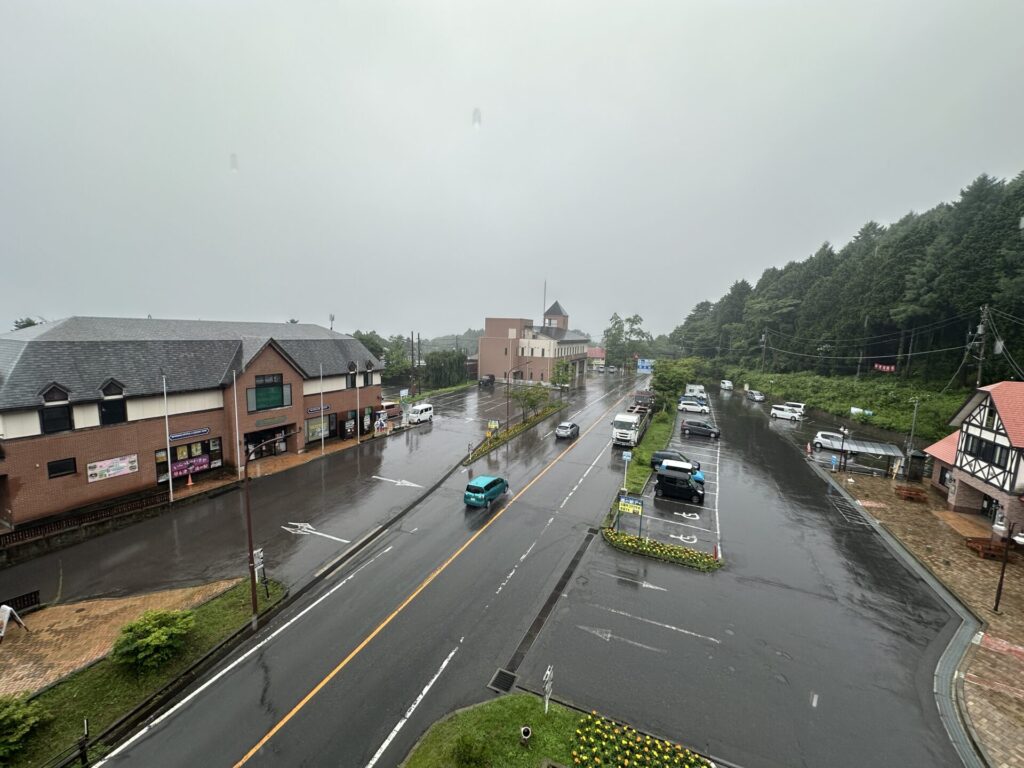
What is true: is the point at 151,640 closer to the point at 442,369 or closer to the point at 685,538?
the point at 685,538

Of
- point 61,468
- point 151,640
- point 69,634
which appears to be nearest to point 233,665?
point 151,640

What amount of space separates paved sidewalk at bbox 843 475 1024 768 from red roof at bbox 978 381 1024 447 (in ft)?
18.2

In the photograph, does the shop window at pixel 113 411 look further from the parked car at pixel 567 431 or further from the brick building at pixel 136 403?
the parked car at pixel 567 431

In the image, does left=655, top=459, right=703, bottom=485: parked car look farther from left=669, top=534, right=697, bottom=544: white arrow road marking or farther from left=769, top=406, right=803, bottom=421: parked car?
left=769, top=406, right=803, bottom=421: parked car

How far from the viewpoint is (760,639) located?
1434 centimetres

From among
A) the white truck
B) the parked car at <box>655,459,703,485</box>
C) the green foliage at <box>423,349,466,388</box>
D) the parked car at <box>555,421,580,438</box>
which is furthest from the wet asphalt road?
the green foliage at <box>423,349,466,388</box>

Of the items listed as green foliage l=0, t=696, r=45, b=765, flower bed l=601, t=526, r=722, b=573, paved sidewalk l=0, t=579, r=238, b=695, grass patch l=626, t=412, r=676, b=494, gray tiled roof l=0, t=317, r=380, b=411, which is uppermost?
gray tiled roof l=0, t=317, r=380, b=411

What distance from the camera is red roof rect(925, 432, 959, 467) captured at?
27141 mm

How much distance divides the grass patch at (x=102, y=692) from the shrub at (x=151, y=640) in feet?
0.87

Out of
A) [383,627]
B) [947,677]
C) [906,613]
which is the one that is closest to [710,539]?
[906,613]

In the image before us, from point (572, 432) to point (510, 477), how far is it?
496 inches

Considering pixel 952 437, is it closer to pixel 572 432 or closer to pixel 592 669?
pixel 572 432

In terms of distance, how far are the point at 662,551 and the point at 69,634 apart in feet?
71.7

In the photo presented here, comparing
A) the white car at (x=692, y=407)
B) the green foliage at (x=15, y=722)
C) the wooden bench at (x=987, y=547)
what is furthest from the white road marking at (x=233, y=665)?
the white car at (x=692, y=407)
